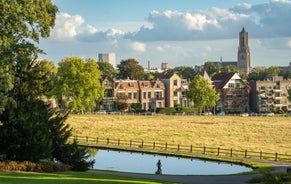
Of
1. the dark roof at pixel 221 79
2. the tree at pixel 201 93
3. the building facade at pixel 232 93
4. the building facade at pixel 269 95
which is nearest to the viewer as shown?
the tree at pixel 201 93

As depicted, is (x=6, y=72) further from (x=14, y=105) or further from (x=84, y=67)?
(x=84, y=67)

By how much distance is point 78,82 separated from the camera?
306 ft

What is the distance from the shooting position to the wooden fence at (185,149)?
151 feet

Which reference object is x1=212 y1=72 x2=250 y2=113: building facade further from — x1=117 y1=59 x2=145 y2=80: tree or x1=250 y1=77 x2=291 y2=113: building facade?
x1=117 y1=59 x2=145 y2=80: tree

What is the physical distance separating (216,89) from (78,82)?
51.9 meters

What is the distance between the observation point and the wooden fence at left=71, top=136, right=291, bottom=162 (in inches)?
1817

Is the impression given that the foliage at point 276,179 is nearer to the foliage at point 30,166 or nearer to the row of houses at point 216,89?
the foliage at point 30,166

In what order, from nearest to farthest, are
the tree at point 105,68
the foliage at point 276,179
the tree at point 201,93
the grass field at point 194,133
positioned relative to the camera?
1. the foliage at point 276,179
2. the grass field at point 194,133
3. the tree at point 201,93
4. the tree at point 105,68

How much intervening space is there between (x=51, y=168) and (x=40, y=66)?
281 inches

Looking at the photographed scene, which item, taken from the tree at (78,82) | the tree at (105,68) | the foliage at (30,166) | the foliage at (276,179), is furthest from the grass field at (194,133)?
the tree at (105,68)

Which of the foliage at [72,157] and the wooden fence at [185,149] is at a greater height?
the foliage at [72,157]

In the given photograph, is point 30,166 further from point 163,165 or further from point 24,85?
point 163,165

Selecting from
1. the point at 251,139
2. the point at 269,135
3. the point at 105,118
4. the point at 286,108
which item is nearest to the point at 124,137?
the point at 251,139

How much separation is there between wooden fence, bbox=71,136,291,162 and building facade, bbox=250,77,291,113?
8622cm
